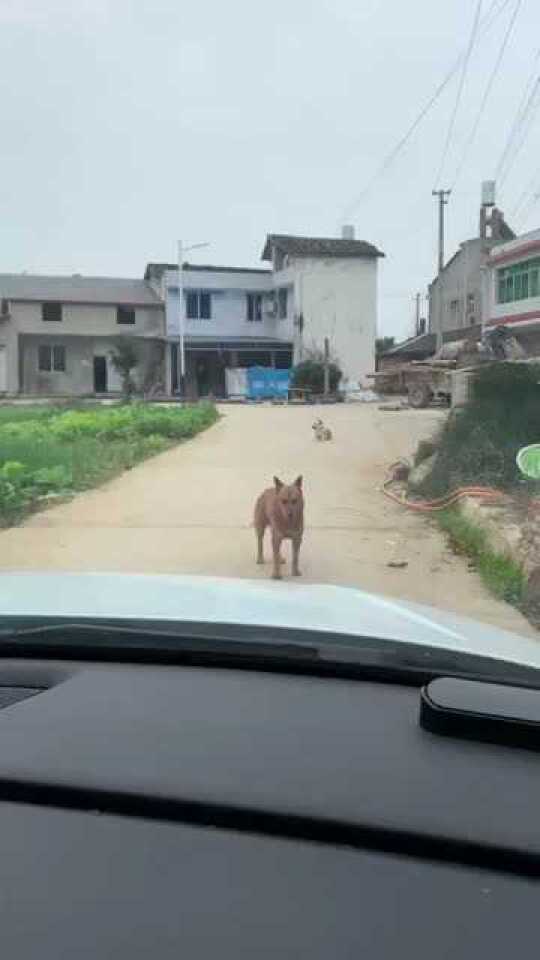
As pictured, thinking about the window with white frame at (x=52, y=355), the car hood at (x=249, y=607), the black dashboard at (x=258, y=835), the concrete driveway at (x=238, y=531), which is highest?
the window with white frame at (x=52, y=355)

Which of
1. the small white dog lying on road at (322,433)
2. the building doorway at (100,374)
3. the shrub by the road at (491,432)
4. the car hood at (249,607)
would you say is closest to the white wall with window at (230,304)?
the building doorway at (100,374)

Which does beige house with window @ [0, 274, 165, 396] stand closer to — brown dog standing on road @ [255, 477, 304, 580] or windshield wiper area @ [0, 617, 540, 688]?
brown dog standing on road @ [255, 477, 304, 580]

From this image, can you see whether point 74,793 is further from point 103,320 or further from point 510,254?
point 103,320

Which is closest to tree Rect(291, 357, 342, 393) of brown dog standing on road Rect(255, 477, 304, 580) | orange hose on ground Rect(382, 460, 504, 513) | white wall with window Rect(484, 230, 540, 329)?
white wall with window Rect(484, 230, 540, 329)

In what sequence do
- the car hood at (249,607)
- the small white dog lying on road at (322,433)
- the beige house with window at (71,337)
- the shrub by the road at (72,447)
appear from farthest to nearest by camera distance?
the beige house with window at (71,337) < the small white dog lying on road at (322,433) < the shrub by the road at (72,447) < the car hood at (249,607)

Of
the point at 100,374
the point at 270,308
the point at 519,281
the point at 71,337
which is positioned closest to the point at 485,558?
the point at 519,281

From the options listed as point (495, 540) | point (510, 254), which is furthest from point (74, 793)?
point (510, 254)

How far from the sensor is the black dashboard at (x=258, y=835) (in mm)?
1383

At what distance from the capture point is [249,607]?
2.71 meters

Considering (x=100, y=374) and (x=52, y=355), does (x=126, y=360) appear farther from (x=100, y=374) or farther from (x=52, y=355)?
(x=52, y=355)

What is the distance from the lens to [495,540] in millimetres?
10398

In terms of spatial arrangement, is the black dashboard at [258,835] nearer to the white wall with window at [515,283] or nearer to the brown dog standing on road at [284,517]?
the brown dog standing on road at [284,517]

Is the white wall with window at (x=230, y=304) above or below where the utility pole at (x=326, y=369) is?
above

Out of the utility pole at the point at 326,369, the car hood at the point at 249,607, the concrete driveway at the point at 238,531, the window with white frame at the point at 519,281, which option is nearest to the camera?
the car hood at the point at 249,607
